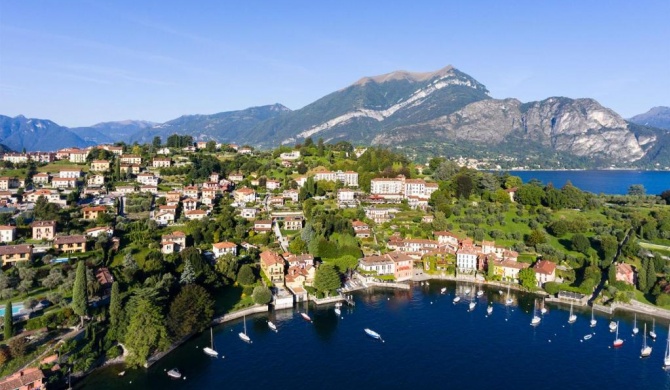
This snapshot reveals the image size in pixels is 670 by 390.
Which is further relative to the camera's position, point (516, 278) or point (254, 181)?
point (254, 181)

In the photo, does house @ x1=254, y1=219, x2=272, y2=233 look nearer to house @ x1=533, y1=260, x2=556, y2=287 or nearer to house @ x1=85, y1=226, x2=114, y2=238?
house @ x1=85, y1=226, x2=114, y2=238

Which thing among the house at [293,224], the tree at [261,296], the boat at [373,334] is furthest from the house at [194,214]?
the boat at [373,334]

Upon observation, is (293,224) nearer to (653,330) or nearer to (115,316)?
(115,316)

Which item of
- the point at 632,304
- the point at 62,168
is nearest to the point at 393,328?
the point at 632,304

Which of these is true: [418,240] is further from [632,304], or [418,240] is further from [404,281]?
[632,304]

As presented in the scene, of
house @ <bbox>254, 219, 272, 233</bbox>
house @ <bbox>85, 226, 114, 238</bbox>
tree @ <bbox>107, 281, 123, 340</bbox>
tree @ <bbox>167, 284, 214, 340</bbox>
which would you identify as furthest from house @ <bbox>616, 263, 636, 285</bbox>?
house @ <bbox>85, 226, 114, 238</bbox>

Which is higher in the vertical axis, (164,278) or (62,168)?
(62,168)
